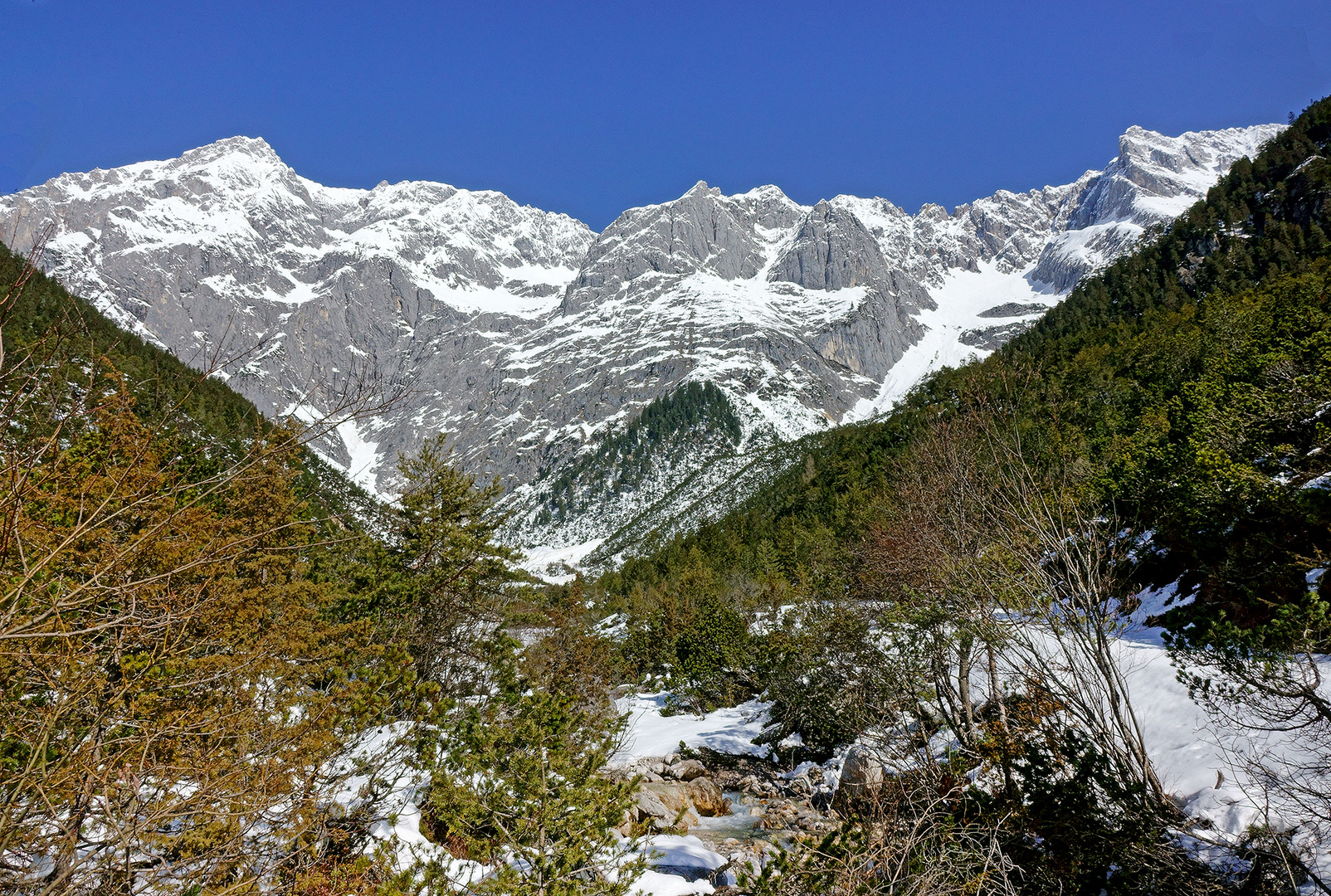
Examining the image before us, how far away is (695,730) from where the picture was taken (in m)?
28.1

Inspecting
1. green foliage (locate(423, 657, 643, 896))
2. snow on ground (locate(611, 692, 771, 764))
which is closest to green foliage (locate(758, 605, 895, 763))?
snow on ground (locate(611, 692, 771, 764))

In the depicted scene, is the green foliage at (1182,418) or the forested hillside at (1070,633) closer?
the forested hillside at (1070,633)

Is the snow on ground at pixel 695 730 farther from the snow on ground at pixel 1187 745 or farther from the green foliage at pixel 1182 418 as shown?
the snow on ground at pixel 1187 745

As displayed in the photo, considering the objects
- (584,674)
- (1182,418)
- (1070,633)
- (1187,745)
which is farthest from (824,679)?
(1182,418)

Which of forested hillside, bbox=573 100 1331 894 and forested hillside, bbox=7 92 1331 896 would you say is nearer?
forested hillside, bbox=7 92 1331 896

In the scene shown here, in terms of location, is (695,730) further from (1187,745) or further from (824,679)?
(1187,745)

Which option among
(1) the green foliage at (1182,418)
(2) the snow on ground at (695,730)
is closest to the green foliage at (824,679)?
(2) the snow on ground at (695,730)

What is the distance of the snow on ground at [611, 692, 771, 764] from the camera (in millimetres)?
24219

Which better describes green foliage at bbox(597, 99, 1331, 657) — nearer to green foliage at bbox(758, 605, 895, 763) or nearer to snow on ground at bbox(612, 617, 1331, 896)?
snow on ground at bbox(612, 617, 1331, 896)

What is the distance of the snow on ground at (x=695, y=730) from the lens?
24.2 metres

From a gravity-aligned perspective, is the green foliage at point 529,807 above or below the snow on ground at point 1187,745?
above

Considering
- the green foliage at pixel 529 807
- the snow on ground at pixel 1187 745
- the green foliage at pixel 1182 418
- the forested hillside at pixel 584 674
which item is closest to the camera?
the forested hillside at pixel 584 674

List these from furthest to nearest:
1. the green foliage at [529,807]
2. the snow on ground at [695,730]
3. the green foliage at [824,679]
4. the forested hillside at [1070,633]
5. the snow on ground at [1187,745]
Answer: the snow on ground at [695,730] < the green foliage at [824,679] < the snow on ground at [1187,745] < the forested hillside at [1070,633] < the green foliage at [529,807]

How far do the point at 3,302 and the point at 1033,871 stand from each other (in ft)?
39.2
